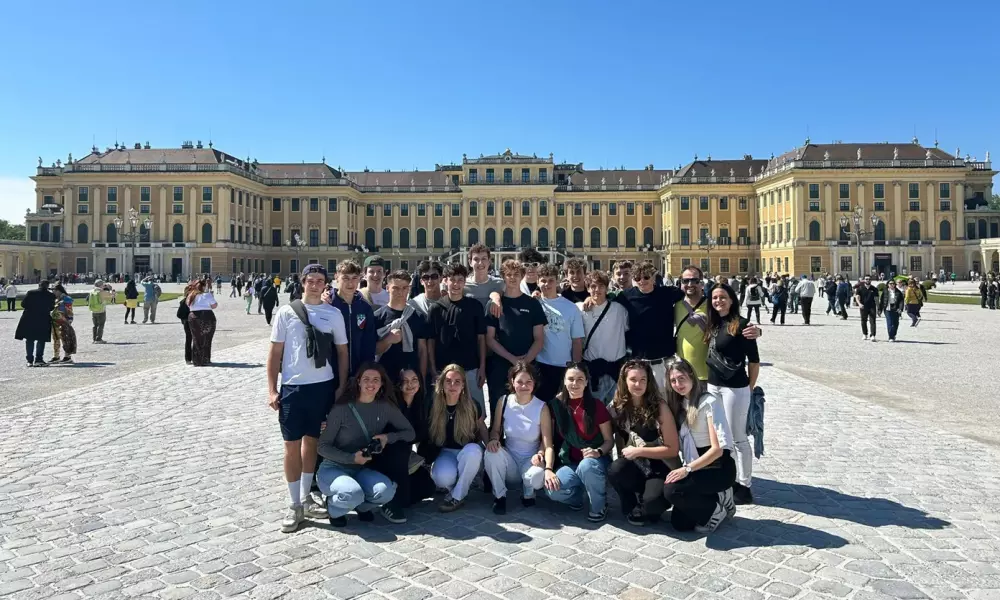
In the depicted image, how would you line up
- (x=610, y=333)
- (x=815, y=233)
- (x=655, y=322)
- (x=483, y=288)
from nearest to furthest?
(x=655, y=322) < (x=610, y=333) < (x=483, y=288) < (x=815, y=233)

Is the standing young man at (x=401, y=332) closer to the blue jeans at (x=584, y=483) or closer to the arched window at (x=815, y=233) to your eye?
the blue jeans at (x=584, y=483)

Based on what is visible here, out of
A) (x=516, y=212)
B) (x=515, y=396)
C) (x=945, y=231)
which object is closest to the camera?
(x=515, y=396)

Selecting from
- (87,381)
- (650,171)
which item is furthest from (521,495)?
(650,171)

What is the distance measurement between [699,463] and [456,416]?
1.81 metres

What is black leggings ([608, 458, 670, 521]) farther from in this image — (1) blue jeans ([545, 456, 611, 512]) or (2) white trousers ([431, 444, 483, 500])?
(2) white trousers ([431, 444, 483, 500])

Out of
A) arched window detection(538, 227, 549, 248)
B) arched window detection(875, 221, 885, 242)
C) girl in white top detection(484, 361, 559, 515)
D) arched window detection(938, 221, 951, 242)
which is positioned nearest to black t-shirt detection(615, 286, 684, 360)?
girl in white top detection(484, 361, 559, 515)

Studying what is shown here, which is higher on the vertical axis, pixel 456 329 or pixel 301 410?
pixel 456 329

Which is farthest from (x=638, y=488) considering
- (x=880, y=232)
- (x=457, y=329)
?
(x=880, y=232)

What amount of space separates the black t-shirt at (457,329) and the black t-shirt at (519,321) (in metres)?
0.14

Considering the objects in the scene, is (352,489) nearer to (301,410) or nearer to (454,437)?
(301,410)

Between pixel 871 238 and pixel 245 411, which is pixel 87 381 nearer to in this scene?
pixel 245 411

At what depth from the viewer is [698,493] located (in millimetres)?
4352

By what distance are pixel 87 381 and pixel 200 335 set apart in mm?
2071

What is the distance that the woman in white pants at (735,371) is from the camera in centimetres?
491
